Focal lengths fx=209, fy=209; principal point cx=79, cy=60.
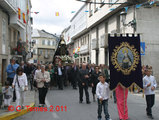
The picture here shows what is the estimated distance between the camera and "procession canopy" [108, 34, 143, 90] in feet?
23.3

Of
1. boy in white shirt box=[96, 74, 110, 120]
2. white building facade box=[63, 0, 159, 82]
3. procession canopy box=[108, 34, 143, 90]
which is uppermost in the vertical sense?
white building facade box=[63, 0, 159, 82]

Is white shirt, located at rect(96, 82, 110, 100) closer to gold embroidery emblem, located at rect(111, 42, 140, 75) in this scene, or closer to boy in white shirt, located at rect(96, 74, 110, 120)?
boy in white shirt, located at rect(96, 74, 110, 120)

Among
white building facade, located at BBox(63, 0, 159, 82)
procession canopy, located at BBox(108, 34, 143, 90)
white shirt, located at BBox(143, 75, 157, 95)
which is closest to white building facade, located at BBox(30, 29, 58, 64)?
white building facade, located at BBox(63, 0, 159, 82)

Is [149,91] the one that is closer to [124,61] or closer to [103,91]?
[124,61]

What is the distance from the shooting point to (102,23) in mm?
26250

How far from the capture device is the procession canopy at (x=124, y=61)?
7.10m

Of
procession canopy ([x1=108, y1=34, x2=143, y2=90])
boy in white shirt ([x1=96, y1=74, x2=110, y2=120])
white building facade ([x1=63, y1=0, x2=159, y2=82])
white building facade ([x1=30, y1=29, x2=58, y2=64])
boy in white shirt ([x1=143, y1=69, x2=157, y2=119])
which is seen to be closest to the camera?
boy in white shirt ([x1=96, y1=74, x2=110, y2=120])

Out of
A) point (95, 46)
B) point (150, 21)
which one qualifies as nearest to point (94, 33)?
point (95, 46)

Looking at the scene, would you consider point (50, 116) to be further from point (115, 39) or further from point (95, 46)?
point (95, 46)

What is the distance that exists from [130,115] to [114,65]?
6.58ft

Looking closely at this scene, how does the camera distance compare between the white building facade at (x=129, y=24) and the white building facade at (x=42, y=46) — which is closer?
the white building facade at (x=129, y=24)

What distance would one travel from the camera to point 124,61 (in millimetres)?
7203

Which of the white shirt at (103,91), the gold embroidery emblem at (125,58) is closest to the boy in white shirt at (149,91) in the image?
the gold embroidery emblem at (125,58)

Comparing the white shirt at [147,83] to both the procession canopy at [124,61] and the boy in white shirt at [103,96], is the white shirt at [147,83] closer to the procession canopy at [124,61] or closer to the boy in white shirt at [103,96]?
the procession canopy at [124,61]
